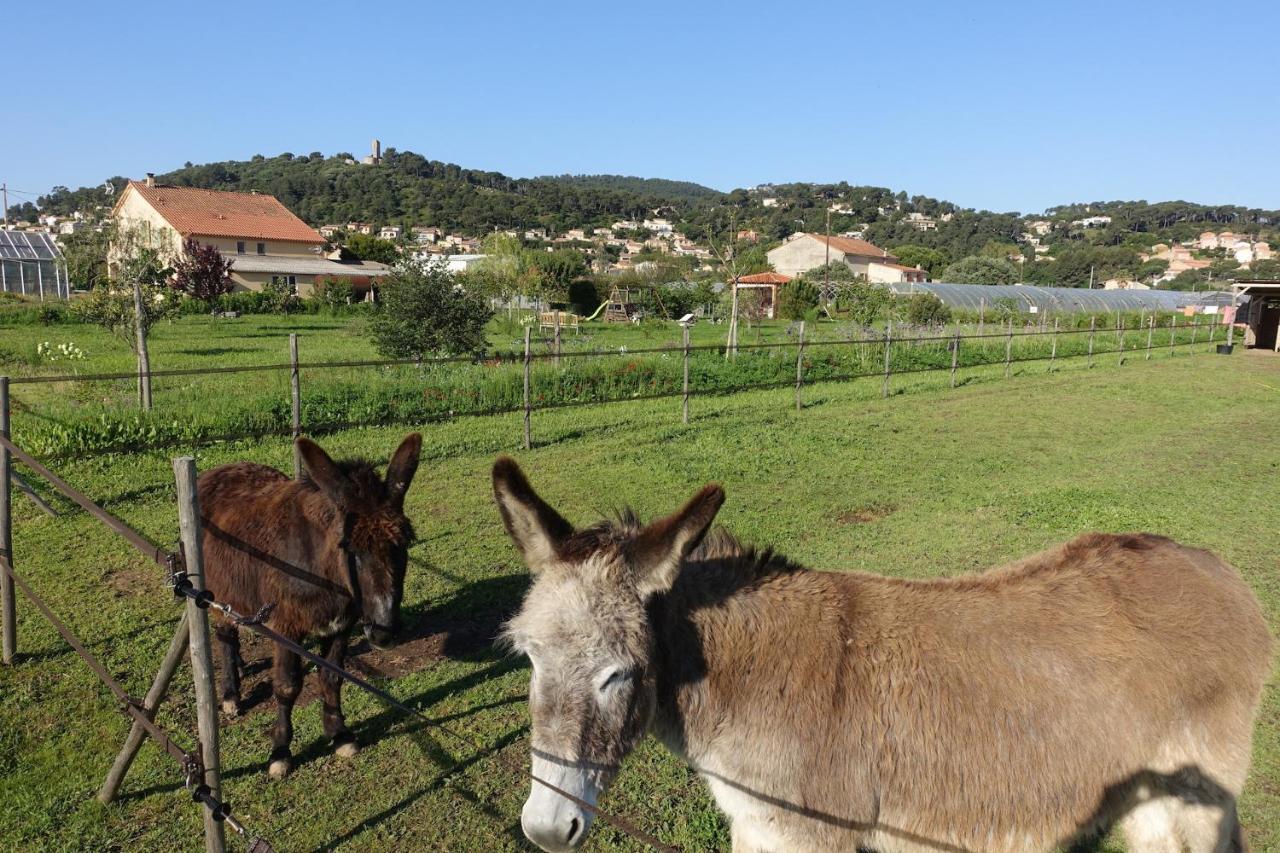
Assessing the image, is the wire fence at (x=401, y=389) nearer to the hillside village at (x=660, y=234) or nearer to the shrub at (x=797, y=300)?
the shrub at (x=797, y=300)

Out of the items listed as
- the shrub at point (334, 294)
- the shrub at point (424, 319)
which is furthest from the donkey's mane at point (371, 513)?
the shrub at point (334, 294)

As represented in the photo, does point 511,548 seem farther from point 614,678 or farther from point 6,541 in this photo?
point 614,678

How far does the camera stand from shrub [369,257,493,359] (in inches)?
718

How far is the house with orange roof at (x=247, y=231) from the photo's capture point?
53.0 metres

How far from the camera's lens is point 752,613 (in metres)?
2.28

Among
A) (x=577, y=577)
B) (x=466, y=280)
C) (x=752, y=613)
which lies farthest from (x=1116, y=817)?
(x=466, y=280)

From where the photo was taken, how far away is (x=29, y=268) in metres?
47.2

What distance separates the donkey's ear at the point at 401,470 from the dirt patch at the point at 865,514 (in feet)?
18.1

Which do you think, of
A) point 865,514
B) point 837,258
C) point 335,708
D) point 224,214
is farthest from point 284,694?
point 837,258

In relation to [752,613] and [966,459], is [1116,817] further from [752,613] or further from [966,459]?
[966,459]

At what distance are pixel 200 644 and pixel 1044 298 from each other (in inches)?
2259

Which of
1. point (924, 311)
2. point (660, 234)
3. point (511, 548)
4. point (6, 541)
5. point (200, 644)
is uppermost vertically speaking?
point (660, 234)

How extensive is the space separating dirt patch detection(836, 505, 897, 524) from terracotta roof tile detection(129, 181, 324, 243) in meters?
57.9

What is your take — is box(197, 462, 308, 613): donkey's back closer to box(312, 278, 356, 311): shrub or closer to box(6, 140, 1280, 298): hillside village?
box(312, 278, 356, 311): shrub
